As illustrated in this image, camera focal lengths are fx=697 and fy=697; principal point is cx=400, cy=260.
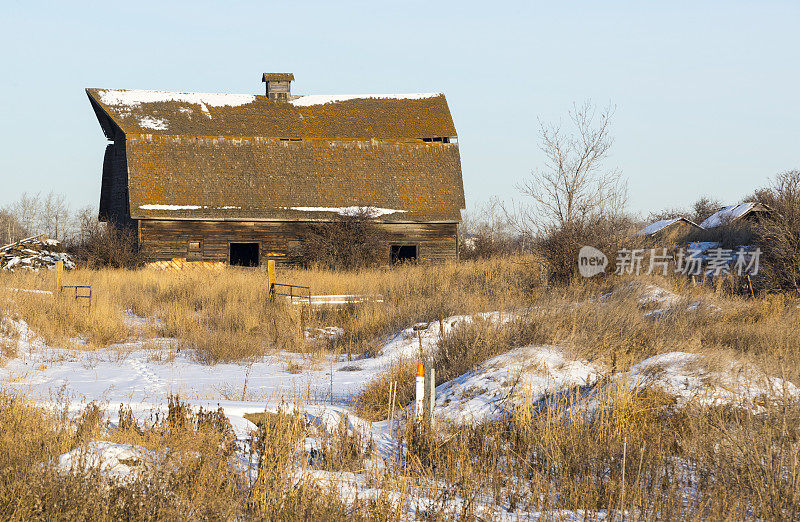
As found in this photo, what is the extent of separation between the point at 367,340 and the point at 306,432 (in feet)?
25.0

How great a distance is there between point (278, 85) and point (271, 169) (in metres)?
5.87

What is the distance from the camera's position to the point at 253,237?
28.4 metres

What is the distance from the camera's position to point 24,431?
18.7 feet

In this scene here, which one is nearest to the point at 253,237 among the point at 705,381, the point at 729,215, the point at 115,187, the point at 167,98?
the point at 115,187

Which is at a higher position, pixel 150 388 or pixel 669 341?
pixel 669 341

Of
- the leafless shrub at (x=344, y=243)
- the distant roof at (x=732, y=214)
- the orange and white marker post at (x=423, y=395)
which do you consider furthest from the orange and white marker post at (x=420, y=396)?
the distant roof at (x=732, y=214)

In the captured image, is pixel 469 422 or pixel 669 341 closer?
pixel 469 422

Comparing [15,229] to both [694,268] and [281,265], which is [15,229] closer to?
[281,265]

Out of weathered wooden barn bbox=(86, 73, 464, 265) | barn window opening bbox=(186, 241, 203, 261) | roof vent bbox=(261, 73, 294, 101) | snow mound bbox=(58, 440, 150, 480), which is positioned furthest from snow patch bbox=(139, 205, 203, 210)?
snow mound bbox=(58, 440, 150, 480)

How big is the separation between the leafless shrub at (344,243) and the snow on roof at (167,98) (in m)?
8.46

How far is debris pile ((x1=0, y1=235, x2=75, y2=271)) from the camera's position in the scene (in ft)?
86.6

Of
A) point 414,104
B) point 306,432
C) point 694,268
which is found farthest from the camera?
point 414,104

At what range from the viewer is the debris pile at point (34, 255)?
2641cm

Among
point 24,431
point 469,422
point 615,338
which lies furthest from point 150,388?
point 615,338
